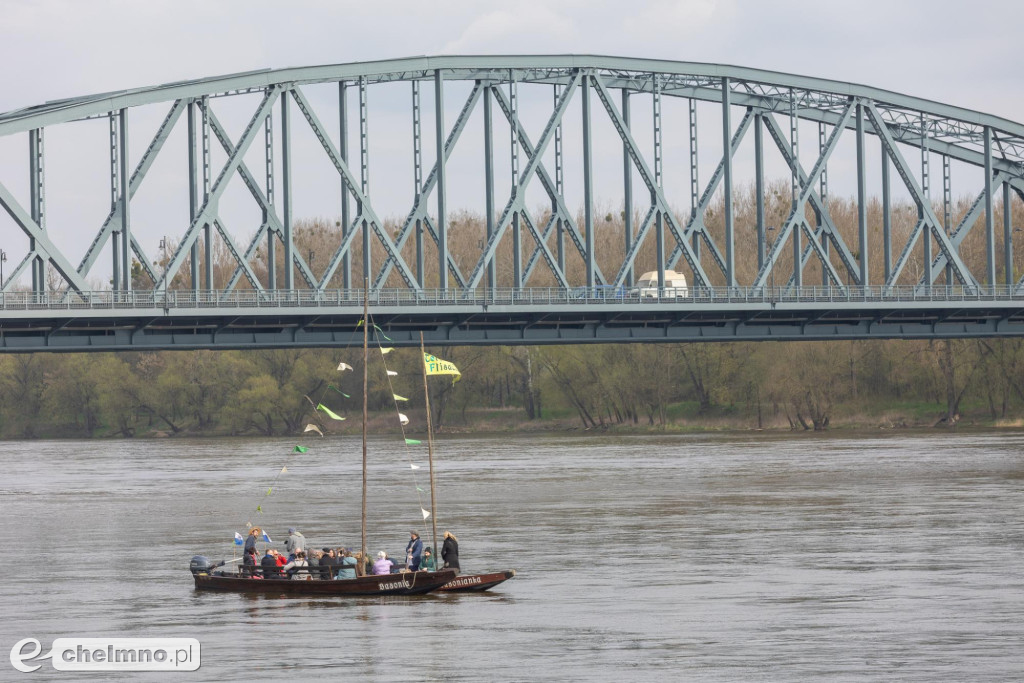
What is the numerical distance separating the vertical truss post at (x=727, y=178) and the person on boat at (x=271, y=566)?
64490 mm

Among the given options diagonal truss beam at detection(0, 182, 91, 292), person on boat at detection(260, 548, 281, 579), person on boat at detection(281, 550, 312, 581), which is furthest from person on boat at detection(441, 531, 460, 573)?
diagonal truss beam at detection(0, 182, 91, 292)

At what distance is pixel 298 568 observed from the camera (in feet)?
137

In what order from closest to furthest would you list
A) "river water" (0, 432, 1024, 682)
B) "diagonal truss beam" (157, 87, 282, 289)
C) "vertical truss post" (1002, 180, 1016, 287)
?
1. "river water" (0, 432, 1024, 682)
2. "diagonal truss beam" (157, 87, 282, 289)
3. "vertical truss post" (1002, 180, 1016, 287)

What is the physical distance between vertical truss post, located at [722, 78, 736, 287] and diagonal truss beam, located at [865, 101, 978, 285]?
32.3 ft

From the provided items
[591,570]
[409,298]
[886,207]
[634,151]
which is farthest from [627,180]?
[591,570]

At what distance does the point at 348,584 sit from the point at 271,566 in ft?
7.28

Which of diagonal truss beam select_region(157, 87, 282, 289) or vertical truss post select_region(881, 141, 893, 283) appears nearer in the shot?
diagonal truss beam select_region(157, 87, 282, 289)

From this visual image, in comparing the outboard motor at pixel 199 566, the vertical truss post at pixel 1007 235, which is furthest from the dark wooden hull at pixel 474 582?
the vertical truss post at pixel 1007 235

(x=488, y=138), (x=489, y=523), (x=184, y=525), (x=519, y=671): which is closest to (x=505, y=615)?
(x=519, y=671)

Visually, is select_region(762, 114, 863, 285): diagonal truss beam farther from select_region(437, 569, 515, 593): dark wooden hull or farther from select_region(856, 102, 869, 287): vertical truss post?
select_region(437, 569, 515, 593): dark wooden hull

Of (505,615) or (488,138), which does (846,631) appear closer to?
(505,615)

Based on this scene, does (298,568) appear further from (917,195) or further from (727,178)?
(917,195)

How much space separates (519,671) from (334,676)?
10.4 feet

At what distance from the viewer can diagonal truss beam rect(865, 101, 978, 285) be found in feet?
367
